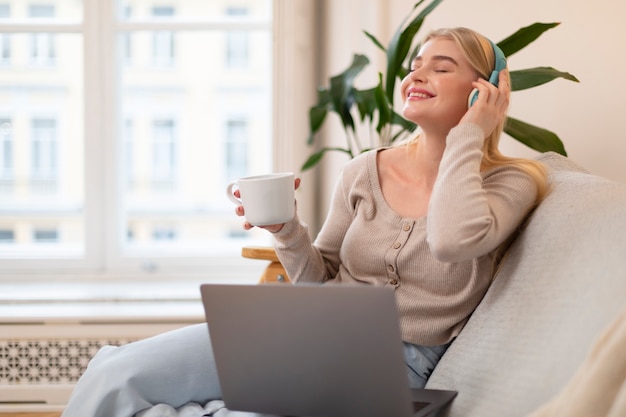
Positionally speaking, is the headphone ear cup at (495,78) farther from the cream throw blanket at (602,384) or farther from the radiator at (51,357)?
the radiator at (51,357)

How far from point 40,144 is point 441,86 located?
2580mm

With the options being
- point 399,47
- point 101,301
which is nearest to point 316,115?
point 399,47

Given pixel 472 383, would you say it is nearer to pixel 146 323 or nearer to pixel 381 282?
pixel 381 282

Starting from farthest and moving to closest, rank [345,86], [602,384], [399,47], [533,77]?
[345,86], [399,47], [533,77], [602,384]

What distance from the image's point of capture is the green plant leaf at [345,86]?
273 centimetres

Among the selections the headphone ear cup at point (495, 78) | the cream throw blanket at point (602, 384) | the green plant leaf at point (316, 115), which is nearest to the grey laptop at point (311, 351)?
the cream throw blanket at point (602, 384)

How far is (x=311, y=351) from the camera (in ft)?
4.30

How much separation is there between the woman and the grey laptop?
0.27 metres

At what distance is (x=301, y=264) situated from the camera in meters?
1.89

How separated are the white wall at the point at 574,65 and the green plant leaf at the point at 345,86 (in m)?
0.34

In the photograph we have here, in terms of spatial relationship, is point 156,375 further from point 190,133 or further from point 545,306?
point 190,133

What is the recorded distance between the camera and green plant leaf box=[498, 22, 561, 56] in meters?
2.08

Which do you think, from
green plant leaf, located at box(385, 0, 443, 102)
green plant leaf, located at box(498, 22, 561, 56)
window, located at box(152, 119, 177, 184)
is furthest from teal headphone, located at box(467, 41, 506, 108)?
window, located at box(152, 119, 177, 184)

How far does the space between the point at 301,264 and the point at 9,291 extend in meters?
1.93
